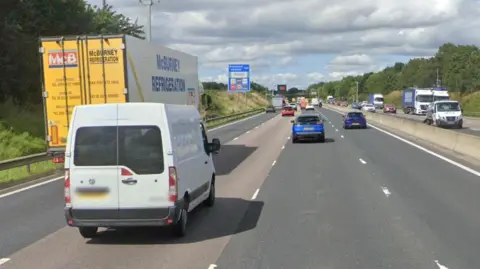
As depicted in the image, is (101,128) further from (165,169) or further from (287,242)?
(287,242)

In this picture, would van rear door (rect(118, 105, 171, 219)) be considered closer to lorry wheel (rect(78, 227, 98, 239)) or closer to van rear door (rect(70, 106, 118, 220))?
van rear door (rect(70, 106, 118, 220))

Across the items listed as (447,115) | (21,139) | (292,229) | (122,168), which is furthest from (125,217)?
(447,115)

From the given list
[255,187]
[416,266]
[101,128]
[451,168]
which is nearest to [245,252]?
[416,266]

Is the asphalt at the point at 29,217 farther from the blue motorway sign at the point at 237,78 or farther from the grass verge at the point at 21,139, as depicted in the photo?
the blue motorway sign at the point at 237,78

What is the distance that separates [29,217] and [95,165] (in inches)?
129

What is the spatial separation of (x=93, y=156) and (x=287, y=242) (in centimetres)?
299

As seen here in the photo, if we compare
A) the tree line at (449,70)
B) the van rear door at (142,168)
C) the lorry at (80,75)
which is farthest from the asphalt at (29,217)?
the tree line at (449,70)

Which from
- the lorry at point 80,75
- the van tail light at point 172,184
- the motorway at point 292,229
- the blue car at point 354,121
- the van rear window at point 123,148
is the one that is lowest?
the blue car at point 354,121

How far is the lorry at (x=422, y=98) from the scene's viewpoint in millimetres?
67938

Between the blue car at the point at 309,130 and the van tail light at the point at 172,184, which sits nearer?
the van tail light at the point at 172,184

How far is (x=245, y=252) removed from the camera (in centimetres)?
802

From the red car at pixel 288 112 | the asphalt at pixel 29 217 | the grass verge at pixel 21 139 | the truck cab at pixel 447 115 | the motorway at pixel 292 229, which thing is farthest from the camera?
the red car at pixel 288 112

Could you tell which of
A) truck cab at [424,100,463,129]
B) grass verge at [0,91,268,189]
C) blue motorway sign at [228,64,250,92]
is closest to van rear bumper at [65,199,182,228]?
Answer: grass verge at [0,91,268,189]

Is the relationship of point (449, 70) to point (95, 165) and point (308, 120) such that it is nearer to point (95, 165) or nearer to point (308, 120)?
point (308, 120)
